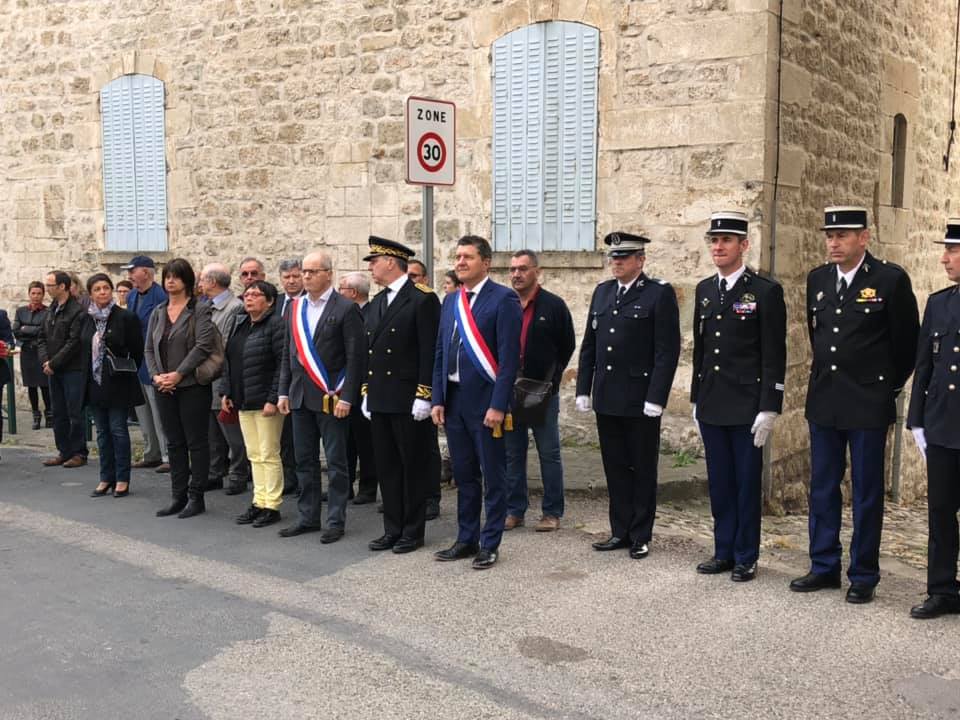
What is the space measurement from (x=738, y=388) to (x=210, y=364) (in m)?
3.88

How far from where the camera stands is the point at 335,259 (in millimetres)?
11758

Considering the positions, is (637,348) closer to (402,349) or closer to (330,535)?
(402,349)

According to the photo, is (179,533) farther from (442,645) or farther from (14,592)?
(442,645)

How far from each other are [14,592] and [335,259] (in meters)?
6.35

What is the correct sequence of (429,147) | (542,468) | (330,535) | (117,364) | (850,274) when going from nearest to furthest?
1. (850,274)
2. (330,535)
3. (542,468)
4. (429,147)
5. (117,364)

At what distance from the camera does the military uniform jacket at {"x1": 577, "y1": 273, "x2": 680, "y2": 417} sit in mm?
6418

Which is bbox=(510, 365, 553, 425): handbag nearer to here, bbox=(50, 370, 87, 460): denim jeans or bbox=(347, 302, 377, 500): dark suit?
bbox=(347, 302, 377, 500): dark suit

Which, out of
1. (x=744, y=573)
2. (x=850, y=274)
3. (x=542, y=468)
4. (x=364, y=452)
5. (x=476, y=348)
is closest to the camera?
(x=850, y=274)

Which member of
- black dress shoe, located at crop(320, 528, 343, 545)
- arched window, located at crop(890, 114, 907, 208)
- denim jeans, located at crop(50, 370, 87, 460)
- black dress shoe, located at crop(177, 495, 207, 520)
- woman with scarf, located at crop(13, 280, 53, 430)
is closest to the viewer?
black dress shoe, located at crop(320, 528, 343, 545)

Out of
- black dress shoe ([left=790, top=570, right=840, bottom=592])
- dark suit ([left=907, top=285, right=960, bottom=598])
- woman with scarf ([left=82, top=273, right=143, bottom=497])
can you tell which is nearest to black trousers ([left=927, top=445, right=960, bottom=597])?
dark suit ([left=907, top=285, right=960, bottom=598])

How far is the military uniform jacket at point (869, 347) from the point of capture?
5.54 meters

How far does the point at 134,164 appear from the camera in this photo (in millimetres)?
13477

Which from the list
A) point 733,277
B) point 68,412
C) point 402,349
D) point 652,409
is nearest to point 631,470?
point 652,409

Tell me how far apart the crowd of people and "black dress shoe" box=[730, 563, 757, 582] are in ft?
0.04
